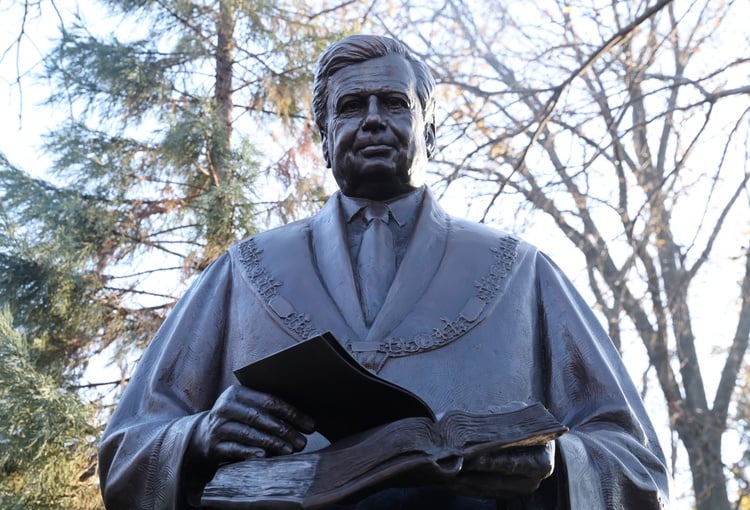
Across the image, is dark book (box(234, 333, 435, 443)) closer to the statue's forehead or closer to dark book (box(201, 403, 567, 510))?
dark book (box(201, 403, 567, 510))

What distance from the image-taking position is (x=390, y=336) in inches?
121

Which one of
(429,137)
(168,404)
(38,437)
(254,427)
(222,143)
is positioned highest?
(222,143)

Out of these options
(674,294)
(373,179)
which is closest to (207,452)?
(373,179)

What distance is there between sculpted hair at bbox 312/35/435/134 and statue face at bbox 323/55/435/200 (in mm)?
24

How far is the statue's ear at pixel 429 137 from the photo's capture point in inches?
147

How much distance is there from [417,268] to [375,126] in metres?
0.44

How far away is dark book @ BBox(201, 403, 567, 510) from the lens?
2.38m

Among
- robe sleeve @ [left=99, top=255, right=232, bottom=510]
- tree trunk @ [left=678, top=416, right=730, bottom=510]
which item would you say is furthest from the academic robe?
tree trunk @ [left=678, top=416, right=730, bottom=510]

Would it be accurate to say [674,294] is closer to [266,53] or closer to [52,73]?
[266,53]

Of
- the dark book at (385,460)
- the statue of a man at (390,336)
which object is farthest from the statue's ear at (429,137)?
the dark book at (385,460)

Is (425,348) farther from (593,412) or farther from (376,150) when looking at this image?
(376,150)

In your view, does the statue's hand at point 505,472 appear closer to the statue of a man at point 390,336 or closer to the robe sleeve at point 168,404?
the statue of a man at point 390,336

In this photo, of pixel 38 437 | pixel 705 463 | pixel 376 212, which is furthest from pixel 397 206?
pixel 705 463

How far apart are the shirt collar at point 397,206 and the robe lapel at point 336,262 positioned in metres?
0.03
